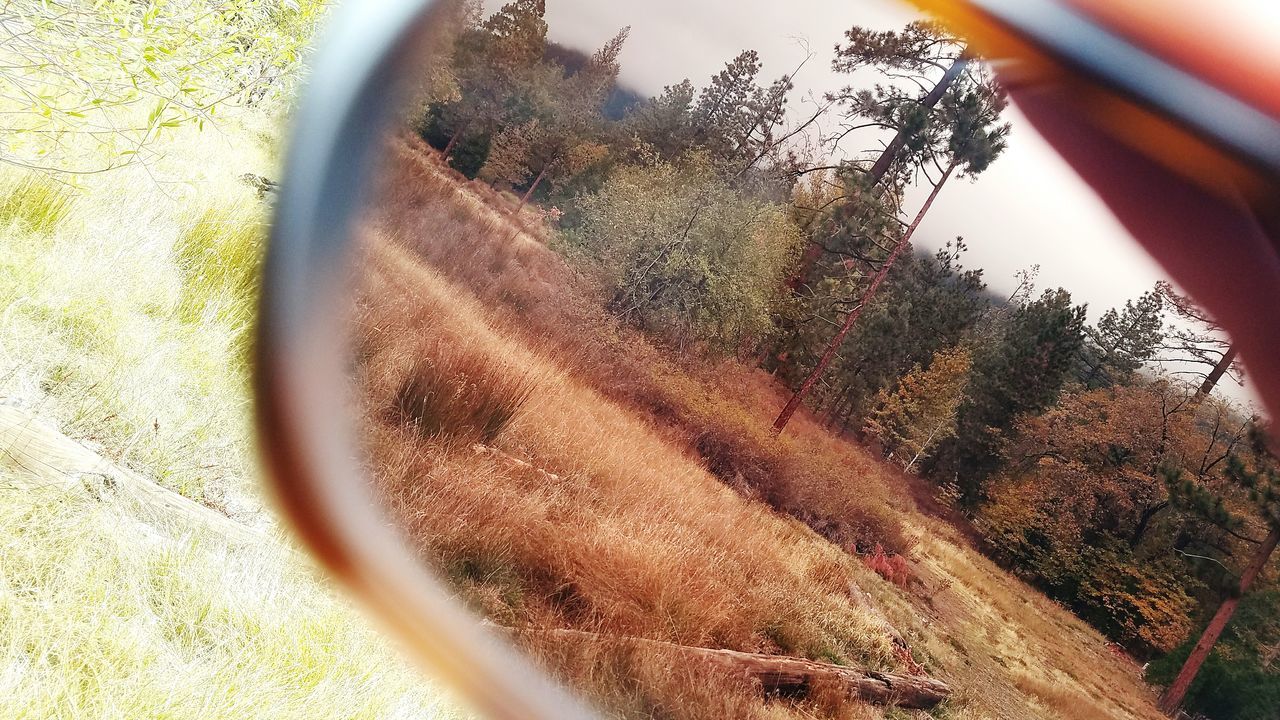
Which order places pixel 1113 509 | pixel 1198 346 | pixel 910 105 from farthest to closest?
pixel 910 105 < pixel 1113 509 < pixel 1198 346

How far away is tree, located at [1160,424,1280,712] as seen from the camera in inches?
17.3

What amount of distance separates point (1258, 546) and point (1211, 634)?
0.38ft

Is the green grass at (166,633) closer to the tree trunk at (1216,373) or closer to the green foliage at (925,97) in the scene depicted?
the tree trunk at (1216,373)

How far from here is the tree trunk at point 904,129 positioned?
668 mm

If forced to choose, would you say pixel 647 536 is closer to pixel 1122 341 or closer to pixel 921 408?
pixel 921 408

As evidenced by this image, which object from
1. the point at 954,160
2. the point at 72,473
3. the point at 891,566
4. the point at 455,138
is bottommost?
the point at 72,473

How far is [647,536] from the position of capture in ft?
2.65

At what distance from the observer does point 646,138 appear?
171 centimetres

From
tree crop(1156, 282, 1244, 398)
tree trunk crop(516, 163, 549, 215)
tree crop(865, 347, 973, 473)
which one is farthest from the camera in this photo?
tree trunk crop(516, 163, 549, 215)

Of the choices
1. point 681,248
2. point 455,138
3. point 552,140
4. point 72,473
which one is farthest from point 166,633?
point 681,248

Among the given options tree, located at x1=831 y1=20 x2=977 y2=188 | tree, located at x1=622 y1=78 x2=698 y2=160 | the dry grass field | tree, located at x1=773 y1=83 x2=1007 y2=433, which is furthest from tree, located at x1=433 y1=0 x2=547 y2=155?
tree, located at x1=773 y1=83 x2=1007 y2=433

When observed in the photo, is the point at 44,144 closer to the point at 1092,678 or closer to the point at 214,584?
the point at 214,584

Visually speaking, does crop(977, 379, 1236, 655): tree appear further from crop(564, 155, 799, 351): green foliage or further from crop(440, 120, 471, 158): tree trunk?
crop(440, 120, 471, 158): tree trunk

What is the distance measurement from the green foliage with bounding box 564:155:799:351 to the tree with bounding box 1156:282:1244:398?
103 cm
